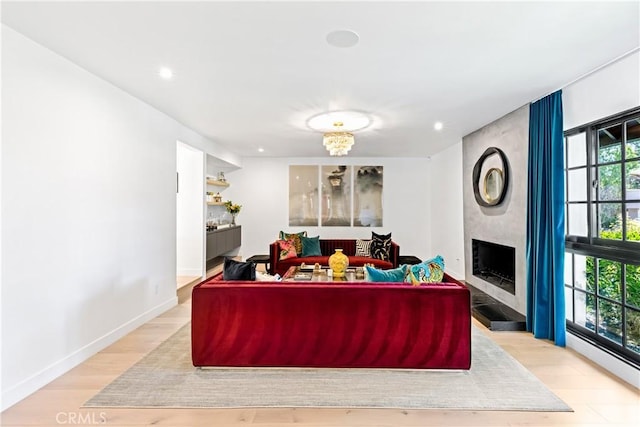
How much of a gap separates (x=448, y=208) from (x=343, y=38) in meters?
5.35

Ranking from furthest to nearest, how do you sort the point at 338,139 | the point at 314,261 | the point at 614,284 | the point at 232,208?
1. the point at 232,208
2. the point at 314,261
3. the point at 338,139
4. the point at 614,284

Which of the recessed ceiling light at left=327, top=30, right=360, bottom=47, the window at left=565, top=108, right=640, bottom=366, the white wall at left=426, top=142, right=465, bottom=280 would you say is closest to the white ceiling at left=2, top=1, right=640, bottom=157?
the recessed ceiling light at left=327, top=30, right=360, bottom=47

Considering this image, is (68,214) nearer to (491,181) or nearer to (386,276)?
(386,276)

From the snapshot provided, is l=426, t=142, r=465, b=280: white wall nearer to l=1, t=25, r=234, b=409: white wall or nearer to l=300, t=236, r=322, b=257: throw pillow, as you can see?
l=300, t=236, r=322, b=257: throw pillow

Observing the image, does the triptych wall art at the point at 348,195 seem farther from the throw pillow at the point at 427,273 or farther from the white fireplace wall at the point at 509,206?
the throw pillow at the point at 427,273

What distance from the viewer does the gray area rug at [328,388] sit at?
2.37 metres

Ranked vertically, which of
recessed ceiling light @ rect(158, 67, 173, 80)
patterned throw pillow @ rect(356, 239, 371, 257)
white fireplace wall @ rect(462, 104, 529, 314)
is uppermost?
recessed ceiling light @ rect(158, 67, 173, 80)

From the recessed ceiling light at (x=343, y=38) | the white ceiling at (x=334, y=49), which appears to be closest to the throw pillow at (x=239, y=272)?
the white ceiling at (x=334, y=49)

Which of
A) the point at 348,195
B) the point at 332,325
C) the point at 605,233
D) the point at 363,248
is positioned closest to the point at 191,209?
the point at 363,248

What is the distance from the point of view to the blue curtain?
340 cm

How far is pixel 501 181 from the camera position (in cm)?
461

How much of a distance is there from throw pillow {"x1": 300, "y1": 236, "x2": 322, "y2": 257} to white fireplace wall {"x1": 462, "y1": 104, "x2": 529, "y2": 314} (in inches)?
109

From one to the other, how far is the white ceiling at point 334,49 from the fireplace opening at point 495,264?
6.62ft

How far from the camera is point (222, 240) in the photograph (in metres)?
7.07
